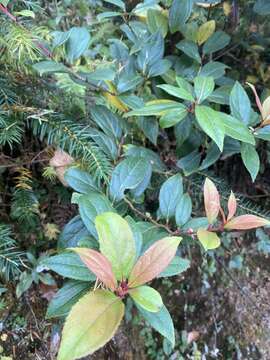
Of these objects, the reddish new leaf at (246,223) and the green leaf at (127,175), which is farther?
the green leaf at (127,175)

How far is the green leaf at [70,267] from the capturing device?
590 mm

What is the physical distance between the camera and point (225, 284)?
1.29m

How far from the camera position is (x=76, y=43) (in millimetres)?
828

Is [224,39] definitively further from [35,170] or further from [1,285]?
[1,285]

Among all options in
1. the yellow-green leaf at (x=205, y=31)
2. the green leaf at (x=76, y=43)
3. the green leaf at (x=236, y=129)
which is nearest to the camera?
the green leaf at (x=236, y=129)

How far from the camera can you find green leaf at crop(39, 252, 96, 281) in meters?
0.59

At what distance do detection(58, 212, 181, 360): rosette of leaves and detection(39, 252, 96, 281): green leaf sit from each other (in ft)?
0.29

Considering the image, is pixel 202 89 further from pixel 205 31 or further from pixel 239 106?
pixel 205 31

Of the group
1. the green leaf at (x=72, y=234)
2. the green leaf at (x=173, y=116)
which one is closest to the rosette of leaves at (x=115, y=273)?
the green leaf at (x=72, y=234)

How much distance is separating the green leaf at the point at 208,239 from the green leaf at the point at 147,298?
0.15m

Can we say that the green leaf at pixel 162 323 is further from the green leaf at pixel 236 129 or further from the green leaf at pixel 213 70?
the green leaf at pixel 213 70

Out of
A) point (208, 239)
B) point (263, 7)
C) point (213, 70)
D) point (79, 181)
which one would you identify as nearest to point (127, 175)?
point (79, 181)

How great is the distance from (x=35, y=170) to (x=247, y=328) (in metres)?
0.82

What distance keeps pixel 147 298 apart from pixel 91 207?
0.20 m
